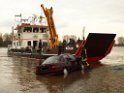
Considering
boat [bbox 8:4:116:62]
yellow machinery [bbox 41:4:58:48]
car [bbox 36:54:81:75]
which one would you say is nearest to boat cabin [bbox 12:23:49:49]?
boat [bbox 8:4:116:62]

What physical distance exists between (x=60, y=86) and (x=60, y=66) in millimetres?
4381

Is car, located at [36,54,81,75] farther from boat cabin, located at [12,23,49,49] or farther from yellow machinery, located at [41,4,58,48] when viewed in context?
boat cabin, located at [12,23,49,49]

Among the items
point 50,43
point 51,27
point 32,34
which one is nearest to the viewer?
point 51,27

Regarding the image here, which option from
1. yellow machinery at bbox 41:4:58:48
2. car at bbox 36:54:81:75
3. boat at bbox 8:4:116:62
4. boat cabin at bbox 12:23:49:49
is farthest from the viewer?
boat cabin at bbox 12:23:49:49

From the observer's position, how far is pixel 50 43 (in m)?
39.7

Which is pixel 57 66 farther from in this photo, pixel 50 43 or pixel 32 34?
pixel 32 34

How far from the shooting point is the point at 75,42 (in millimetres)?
31438

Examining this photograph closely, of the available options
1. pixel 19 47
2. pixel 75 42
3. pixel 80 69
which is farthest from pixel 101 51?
pixel 19 47

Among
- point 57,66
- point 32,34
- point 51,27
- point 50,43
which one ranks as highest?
point 51,27

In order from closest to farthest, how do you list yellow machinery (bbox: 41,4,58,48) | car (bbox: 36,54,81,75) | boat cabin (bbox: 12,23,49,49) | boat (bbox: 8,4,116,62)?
car (bbox: 36,54,81,75) → boat (bbox: 8,4,116,62) → yellow machinery (bbox: 41,4,58,48) → boat cabin (bbox: 12,23,49,49)

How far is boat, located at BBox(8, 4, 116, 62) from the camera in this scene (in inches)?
1200

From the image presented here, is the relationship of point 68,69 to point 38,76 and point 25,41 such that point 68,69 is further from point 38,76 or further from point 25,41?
point 25,41

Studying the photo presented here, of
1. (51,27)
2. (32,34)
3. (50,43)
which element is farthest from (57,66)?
(32,34)

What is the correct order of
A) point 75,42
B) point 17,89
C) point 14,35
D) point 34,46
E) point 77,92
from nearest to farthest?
point 77,92, point 17,89, point 75,42, point 34,46, point 14,35
